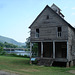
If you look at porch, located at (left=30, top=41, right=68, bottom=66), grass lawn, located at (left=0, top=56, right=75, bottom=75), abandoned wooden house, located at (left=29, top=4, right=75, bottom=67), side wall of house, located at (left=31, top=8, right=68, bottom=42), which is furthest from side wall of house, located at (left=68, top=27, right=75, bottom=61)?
grass lawn, located at (left=0, top=56, right=75, bottom=75)

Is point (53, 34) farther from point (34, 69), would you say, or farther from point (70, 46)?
point (34, 69)

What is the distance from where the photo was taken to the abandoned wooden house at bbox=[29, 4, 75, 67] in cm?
2292

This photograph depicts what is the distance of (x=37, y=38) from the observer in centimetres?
2519

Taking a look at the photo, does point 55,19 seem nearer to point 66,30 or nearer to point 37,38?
point 66,30

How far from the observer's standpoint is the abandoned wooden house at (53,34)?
75.2 feet

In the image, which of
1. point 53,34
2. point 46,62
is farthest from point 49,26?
point 46,62

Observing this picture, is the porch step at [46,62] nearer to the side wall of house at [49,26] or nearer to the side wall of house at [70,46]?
the side wall of house at [70,46]

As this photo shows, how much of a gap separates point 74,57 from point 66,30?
753 cm

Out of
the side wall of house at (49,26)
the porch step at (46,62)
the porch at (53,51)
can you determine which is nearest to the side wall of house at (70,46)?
the porch at (53,51)

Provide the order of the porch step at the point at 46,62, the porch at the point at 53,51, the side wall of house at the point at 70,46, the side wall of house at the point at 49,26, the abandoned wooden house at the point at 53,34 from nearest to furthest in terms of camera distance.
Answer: the porch step at the point at 46,62, the abandoned wooden house at the point at 53,34, the side wall of house at the point at 49,26, the porch at the point at 53,51, the side wall of house at the point at 70,46

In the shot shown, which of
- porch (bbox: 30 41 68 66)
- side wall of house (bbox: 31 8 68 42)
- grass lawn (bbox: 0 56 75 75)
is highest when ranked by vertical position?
side wall of house (bbox: 31 8 68 42)

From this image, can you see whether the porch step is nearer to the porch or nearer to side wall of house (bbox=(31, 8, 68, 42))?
the porch

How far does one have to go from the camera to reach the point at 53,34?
2389cm

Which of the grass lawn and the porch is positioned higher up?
the porch
